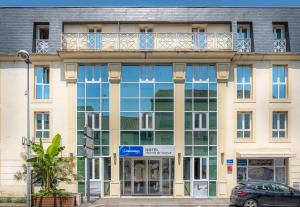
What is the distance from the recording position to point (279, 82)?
28.7 metres

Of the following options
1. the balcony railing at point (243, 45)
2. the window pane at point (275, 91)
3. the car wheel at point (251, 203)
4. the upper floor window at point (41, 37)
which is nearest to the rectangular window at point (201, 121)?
the window pane at point (275, 91)

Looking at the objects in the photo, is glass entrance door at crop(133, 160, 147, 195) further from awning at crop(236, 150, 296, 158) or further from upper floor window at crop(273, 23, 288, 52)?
upper floor window at crop(273, 23, 288, 52)

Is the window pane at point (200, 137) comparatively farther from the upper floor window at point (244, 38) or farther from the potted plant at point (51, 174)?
the potted plant at point (51, 174)

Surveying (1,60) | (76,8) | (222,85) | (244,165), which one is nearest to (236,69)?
(222,85)

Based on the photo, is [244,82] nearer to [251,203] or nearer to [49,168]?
[251,203]

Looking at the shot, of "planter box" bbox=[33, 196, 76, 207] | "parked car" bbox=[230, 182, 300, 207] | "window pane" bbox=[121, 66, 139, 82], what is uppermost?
"window pane" bbox=[121, 66, 139, 82]

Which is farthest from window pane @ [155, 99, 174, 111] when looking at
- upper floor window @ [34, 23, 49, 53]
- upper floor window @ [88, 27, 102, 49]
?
upper floor window @ [34, 23, 49, 53]

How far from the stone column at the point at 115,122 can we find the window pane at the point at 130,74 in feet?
1.17

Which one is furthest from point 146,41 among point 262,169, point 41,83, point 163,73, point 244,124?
point 262,169

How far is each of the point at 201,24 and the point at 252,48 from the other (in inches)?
141

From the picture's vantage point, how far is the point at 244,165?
93.6ft

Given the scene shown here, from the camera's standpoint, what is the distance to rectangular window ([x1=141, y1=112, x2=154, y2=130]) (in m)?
28.0

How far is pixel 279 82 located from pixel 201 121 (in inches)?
219

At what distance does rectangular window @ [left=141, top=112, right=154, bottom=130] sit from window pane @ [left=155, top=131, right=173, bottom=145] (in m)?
0.62
